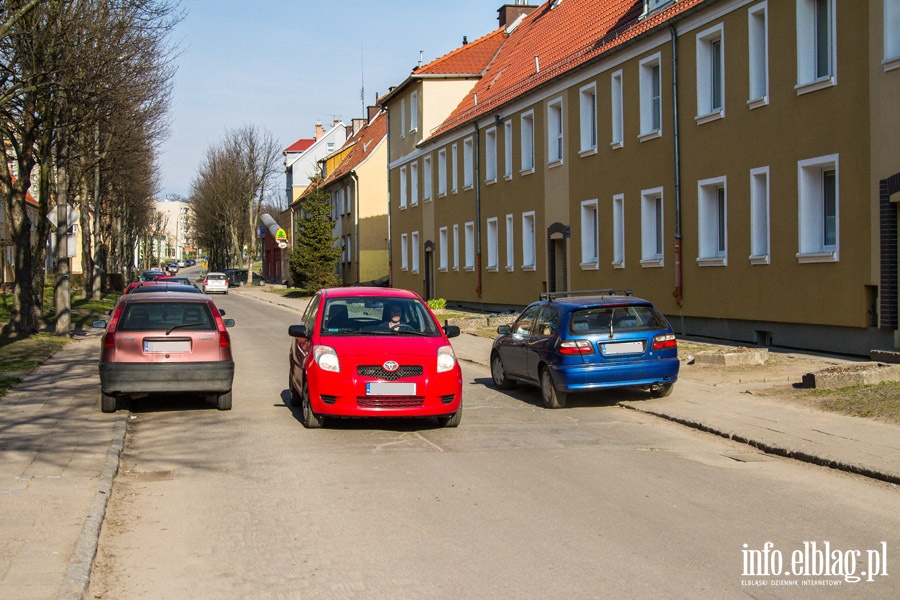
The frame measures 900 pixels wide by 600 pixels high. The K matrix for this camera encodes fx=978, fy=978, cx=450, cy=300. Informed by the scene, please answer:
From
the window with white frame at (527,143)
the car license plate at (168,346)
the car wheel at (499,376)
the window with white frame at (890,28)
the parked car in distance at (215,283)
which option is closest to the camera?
the car license plate at (168,346)

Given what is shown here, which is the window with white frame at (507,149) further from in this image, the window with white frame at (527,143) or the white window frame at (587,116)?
the white window frame at (587,116)

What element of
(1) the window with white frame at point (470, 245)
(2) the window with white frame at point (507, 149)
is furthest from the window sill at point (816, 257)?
(1) the window with white frame at point (470, 245)

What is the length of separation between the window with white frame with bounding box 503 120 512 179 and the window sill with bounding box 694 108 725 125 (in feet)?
41.9

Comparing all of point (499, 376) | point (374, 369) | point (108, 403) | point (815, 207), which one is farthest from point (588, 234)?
point (374, 369)

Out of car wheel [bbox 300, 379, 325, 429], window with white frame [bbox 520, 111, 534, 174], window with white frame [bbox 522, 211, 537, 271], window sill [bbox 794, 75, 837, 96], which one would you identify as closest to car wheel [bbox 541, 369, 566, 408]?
car wheel [bbox 300, 379, 325, 429]

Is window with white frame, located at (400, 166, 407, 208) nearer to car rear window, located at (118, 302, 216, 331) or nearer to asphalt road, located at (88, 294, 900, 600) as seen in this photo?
car rear window, located at (118, 302, 216, 331)

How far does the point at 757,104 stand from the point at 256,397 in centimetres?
1164

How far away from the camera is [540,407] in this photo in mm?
13234

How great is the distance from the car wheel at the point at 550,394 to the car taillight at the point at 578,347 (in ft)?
1.78

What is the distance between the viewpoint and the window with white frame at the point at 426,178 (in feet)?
147

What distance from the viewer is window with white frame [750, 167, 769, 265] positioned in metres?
19.6

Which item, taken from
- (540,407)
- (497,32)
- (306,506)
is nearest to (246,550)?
(306,506)

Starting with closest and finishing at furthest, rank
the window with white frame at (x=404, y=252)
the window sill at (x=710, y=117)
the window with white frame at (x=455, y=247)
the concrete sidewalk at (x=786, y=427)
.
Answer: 1. the concrete sidewalk at (x=786, y=427)
2. the window sill at (x=710, y=117)
3. the window with white frame at (x=455, y=247)
4. the window with white frame at (x=404, y=252)

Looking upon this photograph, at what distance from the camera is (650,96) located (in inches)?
964
